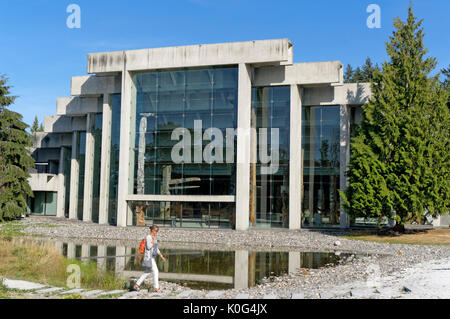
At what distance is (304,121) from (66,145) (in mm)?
27950

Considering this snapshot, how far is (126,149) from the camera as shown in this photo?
35.2m

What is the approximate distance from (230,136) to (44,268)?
64.6 ft

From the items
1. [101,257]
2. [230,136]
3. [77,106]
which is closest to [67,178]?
[77,106]

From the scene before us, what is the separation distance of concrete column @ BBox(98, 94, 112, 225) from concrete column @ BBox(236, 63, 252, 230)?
11924mm

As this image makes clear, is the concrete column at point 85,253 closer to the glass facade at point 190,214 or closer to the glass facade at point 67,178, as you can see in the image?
the glass facade at point 190,214

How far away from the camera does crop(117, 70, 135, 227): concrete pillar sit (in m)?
34.8

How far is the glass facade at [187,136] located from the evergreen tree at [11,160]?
10754mm

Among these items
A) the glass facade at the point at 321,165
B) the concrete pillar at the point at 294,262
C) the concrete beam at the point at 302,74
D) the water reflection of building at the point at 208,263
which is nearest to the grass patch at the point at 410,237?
the glass facade at the point at 321,165

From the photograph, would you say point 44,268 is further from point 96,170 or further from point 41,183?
point 41,183

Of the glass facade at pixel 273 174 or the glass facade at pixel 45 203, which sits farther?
the glass facade at pixel 45 203

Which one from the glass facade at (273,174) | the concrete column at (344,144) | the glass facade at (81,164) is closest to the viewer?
the glass facade at (273,174)

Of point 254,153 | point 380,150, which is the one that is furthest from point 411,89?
point 254,153

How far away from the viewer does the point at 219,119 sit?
109 feet

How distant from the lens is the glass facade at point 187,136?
33.0m
